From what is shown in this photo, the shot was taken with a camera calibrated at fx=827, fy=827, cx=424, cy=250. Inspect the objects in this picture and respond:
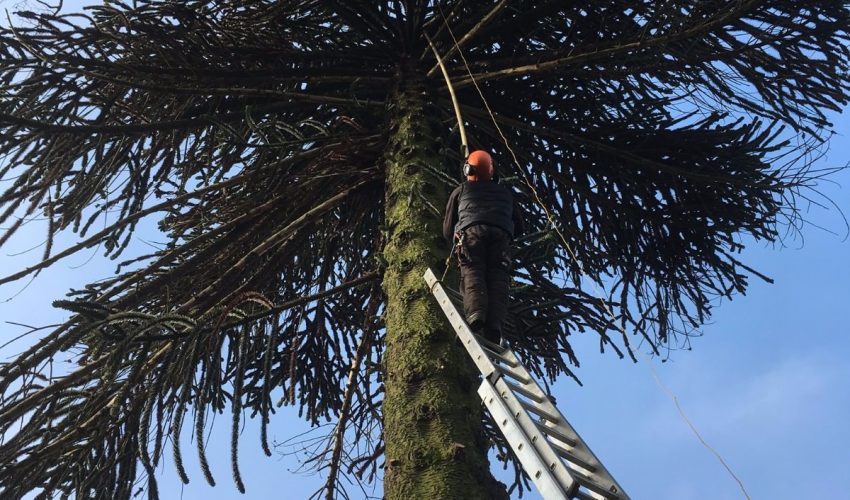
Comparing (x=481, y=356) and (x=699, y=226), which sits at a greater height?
(x=699, y=226)

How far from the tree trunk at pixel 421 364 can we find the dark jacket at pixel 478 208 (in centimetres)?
26

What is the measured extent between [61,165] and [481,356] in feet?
11.2

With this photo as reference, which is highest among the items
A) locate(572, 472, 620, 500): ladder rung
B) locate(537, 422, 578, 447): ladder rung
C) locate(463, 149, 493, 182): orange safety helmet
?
locate(463, 149, 493, 182): orange safety helmet

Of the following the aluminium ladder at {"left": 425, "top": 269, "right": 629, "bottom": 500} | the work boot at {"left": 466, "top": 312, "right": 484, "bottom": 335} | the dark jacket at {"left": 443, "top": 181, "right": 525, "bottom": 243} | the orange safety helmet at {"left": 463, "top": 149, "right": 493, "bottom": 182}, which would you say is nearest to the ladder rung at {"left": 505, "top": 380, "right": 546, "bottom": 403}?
the aluminium ladder at {"left": 425, "top": 269, "right": 629, "bottom": 500}

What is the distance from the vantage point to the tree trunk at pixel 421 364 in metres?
3.74

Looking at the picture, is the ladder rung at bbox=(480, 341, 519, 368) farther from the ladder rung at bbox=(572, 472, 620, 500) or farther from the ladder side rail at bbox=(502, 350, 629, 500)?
the ladder rung at bbox=(572, 472, 620, 500)

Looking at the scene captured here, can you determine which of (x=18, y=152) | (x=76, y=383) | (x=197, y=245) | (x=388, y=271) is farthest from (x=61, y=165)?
(x=388, y=271)

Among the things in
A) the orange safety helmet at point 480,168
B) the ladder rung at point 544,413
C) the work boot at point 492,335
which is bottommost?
the ladder rung at point 544,413

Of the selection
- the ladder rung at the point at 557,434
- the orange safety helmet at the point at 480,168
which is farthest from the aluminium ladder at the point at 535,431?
the orange safety helmet at the point at 480,168

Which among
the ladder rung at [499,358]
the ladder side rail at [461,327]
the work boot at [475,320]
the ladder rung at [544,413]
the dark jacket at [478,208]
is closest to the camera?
the ladder rung at [544,413]

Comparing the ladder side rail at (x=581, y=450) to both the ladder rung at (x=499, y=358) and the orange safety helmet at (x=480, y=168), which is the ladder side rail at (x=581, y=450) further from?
A: the orange safety helmet at (x=480, y=168)

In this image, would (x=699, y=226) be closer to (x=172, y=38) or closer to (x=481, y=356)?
(x=481, y=356)

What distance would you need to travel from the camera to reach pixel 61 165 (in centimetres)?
561

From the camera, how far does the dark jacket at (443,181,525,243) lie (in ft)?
15.1
